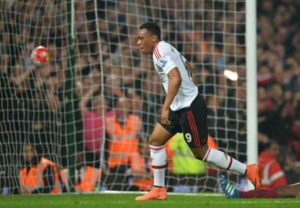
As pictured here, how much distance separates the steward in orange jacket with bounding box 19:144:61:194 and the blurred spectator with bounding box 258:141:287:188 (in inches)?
118

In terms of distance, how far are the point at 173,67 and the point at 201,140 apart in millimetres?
846

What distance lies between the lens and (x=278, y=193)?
1010 cm

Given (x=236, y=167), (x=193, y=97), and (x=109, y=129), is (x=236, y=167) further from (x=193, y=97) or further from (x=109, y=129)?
(x=109, y=129)

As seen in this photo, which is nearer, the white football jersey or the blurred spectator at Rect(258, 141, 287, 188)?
the white football jersey

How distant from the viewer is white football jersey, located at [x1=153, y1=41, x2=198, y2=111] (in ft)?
32.0

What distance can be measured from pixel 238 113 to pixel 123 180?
192cm

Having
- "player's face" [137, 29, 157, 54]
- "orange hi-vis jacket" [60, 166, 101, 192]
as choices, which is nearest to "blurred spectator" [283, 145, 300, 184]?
"orange hi-vis jacket" [60, 166, 101, 192]

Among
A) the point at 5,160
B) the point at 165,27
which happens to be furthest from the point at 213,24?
the point at 5,160

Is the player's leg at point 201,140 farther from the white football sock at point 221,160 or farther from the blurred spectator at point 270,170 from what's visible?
the blurred spectator at point 270,170

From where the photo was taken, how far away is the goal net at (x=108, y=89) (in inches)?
516

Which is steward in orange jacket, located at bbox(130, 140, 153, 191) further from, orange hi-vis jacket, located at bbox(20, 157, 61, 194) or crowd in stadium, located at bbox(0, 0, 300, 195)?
orange hi-vis jacket, located at bbox(20, 157, 61, 194)

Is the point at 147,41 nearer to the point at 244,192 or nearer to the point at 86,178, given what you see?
the point at 244,192

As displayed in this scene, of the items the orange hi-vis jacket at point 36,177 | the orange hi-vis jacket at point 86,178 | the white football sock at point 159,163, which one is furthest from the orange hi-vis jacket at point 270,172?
the white football sock at point 159,163

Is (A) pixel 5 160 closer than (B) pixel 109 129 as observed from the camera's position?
Yes
